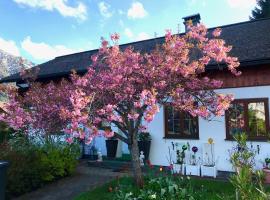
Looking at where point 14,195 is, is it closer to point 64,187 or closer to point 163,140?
point 64,187

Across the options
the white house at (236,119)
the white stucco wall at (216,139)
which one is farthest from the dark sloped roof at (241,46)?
the white stucco wall at (216,139)

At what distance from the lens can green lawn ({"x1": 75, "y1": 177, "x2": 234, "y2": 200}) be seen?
685 cm

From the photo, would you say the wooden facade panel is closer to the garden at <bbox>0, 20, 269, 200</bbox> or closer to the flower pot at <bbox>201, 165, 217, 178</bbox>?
the garden at <bbox>0, 20, 269, 200</bbox>

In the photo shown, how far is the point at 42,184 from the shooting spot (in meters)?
8.86

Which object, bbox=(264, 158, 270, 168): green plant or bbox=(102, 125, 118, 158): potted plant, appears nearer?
bbox=(264, 158, 270, 168): green plant

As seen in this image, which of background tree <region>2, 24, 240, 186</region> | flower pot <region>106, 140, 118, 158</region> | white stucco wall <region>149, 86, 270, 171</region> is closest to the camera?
background tree <region>2, 24, 240, 186</region>

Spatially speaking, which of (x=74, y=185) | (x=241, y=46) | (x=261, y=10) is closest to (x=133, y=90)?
(x=74, y=185)

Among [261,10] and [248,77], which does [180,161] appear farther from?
[261,10]

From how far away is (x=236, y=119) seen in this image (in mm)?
9617

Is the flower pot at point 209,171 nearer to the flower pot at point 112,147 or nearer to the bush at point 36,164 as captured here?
the flower pot at point 112,147

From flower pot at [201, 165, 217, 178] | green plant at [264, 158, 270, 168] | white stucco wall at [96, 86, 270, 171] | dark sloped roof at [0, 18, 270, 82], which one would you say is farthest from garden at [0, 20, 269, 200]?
dark sloped roof at [0, 18, 270, 82]

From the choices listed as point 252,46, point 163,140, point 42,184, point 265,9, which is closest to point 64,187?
point 42,184

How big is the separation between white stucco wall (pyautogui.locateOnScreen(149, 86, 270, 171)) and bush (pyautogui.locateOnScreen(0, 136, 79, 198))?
9.62ft

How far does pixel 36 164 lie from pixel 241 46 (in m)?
7.86
